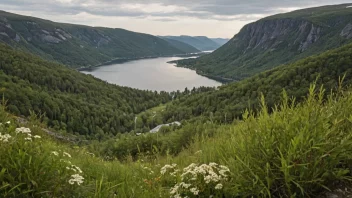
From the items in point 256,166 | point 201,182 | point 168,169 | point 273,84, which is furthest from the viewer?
point 273,84

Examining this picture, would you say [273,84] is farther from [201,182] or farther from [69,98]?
[201,182]

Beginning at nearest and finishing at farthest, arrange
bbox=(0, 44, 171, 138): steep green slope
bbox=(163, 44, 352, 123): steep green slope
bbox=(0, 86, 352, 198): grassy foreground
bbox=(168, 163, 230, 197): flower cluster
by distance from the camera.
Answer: bbox=(0, 86, 352, 198): grassy foreground, bbox=(168, 163, 230, 197): flower cluster, bbox=(163, 44, 352, 123): steep green slope, bbox=(0, 44, 171, 138): steep green slope

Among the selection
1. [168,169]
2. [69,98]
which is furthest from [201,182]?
[69,98]

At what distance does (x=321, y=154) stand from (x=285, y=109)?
36.4 inches

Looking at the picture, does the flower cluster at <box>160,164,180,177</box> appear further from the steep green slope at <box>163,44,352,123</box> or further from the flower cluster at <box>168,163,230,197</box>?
the steep green slope at <box>163,44,352,123</box>

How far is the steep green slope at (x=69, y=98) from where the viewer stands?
113500 millimetres

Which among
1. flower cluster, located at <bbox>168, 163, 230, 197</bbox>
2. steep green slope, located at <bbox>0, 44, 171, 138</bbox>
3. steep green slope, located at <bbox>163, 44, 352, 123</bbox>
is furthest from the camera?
steep green slope, located at <bbox>0, 44, 171, 138</bbox>

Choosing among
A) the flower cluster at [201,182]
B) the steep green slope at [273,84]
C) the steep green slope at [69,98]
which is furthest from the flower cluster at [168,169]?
the steep green slope at [273,84]

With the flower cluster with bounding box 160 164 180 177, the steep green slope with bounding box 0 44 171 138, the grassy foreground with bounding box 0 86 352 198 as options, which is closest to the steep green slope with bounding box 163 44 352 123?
the steep green slope with bounding box 0 44 171 138

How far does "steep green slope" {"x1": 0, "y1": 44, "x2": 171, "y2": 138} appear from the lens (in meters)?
114

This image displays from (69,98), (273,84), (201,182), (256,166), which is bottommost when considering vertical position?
(69,98)

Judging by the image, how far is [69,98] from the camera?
138375 millimetres

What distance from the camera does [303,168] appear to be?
3.89 metres

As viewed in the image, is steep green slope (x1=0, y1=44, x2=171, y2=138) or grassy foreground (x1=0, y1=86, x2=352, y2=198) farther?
steep green slope (x1=0, y1=44, x2=171, y2=138)
